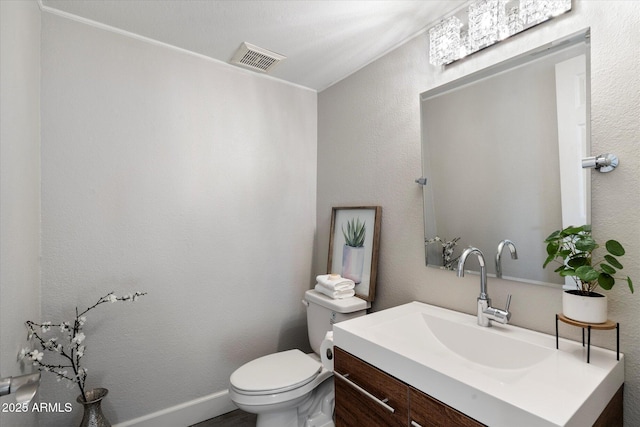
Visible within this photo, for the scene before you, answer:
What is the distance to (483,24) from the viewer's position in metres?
1.31

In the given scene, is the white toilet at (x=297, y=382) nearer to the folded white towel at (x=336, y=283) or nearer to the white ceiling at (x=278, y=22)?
the folded white towel at (x=336, y=283)

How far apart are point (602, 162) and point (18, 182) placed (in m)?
2.09

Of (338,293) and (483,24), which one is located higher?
(483,24)

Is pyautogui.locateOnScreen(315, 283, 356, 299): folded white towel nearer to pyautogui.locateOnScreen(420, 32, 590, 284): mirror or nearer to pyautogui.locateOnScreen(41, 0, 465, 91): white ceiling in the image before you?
pyautogui.locateOnScreen(420, 32, 590, 284): mirror

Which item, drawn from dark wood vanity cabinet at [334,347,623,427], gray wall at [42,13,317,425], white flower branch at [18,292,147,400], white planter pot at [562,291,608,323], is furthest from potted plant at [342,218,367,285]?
white flower branch at [18,292,147,400]

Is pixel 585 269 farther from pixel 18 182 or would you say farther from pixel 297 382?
pixel 18 182

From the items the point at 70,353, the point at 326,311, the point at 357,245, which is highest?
the point at 357,245

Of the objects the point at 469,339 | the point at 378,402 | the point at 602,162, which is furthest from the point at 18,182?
the point at 602,162

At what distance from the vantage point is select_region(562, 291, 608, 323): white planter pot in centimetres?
93

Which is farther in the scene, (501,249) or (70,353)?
(70,353)

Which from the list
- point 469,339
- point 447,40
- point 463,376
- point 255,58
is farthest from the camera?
point 255,58

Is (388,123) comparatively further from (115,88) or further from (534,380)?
(115,88)

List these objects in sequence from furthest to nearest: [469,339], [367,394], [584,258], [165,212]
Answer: [165,212] → [469,339] → [367,394] → [584,258]

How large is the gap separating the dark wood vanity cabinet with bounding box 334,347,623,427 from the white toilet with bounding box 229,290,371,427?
0.49 ft
